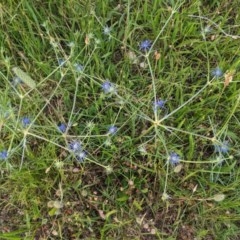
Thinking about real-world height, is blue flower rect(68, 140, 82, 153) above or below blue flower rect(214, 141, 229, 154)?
above

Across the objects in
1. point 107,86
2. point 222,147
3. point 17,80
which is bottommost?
point 222,147

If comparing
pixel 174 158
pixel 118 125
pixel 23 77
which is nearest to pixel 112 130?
pixel 118 125

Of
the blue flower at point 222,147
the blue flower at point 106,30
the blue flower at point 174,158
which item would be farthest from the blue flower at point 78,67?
the blue flower at point 222,147

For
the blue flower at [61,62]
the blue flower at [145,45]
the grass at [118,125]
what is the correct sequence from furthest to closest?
the blue flower at [145,45] < the grass at [118,125] < the blue flower at [61,62]

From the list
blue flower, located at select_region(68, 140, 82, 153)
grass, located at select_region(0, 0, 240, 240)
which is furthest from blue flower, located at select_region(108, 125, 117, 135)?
blue flower, located at select_region(68, 140, 82, 153)

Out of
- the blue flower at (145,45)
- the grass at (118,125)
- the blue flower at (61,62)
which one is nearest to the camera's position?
the blue flower at (61,62)

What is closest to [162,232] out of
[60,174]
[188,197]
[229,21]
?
[188,197]

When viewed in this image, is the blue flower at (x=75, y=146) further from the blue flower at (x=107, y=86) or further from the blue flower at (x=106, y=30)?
the blue flower at (x=106, y=30)

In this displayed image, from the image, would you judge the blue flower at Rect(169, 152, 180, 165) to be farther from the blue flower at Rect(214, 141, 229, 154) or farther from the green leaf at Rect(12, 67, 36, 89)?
the green leaf at Rect(12, 67, 36, 89)

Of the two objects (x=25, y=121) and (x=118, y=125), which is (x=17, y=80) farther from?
(x=118, y=125)
